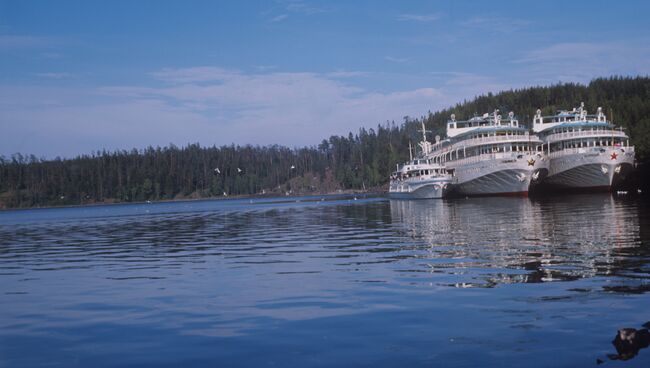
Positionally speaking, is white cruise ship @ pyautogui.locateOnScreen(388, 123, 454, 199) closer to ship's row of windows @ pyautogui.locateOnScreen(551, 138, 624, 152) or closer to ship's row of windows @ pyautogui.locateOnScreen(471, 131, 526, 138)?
ship's row of windows @ pyautogui.locateOnScreen(471, 131, 526, 138)

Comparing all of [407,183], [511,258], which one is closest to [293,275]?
[511,258]

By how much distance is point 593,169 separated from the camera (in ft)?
268

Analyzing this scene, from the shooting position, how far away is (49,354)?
12.1m

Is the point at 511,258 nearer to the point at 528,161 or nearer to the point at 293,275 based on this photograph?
the point at 293,275

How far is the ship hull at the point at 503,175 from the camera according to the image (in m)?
79.9

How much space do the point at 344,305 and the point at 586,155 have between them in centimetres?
7418

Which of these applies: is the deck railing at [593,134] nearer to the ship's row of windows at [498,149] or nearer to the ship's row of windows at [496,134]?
the ship's row of windows at [498,149]

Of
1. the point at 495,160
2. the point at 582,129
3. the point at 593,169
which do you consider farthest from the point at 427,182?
the point at 582,129

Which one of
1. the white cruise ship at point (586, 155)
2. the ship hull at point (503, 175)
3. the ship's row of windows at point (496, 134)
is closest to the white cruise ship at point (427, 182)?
the ship hull at point (503, 175)

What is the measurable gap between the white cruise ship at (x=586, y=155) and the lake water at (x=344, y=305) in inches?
2206

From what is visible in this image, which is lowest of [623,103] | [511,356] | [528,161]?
[511,356]

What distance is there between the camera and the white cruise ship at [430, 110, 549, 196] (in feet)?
264

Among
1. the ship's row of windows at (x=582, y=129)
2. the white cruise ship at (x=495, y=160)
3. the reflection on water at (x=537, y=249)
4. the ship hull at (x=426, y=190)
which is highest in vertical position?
the ship's row of windows at (x=582, y=129)

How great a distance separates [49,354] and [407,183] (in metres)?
85.4
